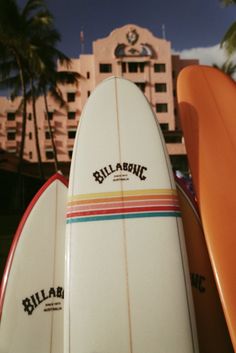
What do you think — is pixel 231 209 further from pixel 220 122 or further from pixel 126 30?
pixel 126 30

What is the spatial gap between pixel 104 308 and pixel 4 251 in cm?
354

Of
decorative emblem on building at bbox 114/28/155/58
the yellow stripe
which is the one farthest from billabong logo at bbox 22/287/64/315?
decorative emblem on building at bbox 114/28/155/58

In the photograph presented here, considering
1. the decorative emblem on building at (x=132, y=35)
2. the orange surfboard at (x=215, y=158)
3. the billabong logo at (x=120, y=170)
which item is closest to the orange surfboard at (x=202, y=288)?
the orange surfboard at (x=215, y=158)

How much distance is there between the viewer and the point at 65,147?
95.9 ft

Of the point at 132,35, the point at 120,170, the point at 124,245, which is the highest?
the point at 132,35

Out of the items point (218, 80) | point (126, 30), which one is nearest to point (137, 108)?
point (218, 80)

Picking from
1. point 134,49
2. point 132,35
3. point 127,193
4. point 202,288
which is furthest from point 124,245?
point 132,35

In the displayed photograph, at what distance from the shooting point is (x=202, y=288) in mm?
2080

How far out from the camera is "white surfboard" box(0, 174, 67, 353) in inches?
78.6

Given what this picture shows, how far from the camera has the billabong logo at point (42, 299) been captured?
2.04m

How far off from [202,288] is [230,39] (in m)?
9.73

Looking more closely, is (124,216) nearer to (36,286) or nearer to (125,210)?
(125,210)

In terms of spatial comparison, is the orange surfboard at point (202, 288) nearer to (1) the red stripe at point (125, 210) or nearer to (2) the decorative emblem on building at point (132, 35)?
(1) the red stripe at point (125, 210)

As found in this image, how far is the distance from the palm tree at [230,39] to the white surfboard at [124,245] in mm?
8969
